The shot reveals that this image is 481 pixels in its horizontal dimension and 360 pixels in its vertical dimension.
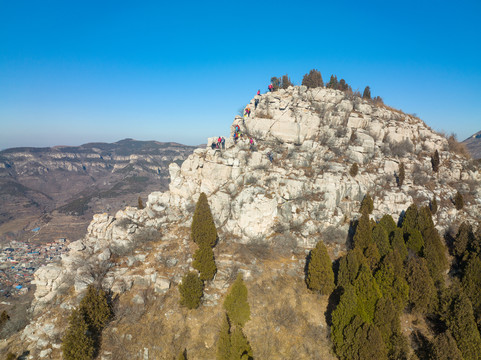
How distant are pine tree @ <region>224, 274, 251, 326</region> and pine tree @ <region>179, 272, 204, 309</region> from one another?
137 inches

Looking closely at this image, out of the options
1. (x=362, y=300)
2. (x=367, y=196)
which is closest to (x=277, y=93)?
Result: (x=367, y=196)

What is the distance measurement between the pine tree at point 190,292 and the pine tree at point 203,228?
672cm

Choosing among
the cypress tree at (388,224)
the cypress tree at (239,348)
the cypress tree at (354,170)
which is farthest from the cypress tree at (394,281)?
the cypress tree at (354,170)

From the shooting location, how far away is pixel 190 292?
93.4 ft

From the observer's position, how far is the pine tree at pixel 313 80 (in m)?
61.1

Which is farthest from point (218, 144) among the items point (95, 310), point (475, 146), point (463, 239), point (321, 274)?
point (475, 146)

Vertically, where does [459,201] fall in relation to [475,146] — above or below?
below

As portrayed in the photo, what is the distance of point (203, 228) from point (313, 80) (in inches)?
1843

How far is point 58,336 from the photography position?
2502cm

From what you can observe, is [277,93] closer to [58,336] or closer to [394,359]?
[394,359]

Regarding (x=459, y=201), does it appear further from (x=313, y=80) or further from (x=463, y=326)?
(x=313, y=80)

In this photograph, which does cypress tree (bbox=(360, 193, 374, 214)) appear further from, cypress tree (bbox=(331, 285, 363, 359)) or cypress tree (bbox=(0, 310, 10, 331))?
cypress tree (bbox=(0, 310, 10, 331))

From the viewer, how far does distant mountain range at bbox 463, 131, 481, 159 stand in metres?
125

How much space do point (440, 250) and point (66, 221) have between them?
148 metres
